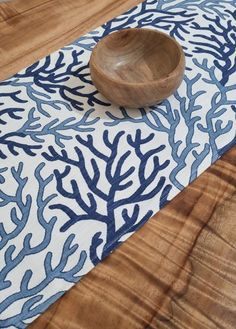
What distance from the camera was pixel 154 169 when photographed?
0.71 metres

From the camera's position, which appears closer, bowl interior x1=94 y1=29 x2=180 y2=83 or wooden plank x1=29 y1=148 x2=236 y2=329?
wooden plank x1=29 y1=148 x2=236 y2=329

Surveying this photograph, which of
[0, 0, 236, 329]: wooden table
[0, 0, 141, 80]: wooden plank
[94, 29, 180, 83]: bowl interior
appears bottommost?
[0, 0, 236, 329]: wooden table

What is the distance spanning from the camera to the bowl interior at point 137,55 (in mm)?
811

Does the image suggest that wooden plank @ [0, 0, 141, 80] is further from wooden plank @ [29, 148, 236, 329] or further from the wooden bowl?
wooden plank @ [29, 148, 236, 329]

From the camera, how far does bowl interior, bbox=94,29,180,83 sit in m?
0.81

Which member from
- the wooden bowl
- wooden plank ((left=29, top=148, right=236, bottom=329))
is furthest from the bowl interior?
wooden plank ((left=29, top=148, right=236, bottom=329))

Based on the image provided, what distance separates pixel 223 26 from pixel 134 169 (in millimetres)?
463

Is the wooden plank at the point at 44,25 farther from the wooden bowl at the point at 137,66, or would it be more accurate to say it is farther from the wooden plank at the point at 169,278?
the wooden plank at the point at 169,278

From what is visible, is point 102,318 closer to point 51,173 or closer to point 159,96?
point 51,173

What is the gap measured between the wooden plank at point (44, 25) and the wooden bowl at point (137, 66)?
16 cm

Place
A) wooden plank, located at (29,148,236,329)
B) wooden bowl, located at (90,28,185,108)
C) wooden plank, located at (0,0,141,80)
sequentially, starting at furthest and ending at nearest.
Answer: wooden plank, located at (0,0,141,80), wooden bowl, located at (90,28,185,108), wooden plank, located at (29,148,236,329)

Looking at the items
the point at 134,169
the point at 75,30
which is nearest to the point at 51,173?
the point at 134,169

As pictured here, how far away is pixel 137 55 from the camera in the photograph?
85 cm

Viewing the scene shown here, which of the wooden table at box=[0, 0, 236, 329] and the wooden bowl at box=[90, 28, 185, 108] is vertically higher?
the wooden bowl at box=[90, 28, 185, 108]
